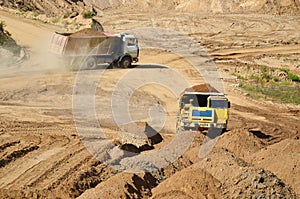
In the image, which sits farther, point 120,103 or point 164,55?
point 164,55

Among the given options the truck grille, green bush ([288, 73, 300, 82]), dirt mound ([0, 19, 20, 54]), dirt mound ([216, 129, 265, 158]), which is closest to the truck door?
dirt mound ([0, 19, 20, 54])

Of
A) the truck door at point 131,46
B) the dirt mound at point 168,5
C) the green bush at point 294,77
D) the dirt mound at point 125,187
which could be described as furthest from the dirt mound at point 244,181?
the dirt mound at point 168,5

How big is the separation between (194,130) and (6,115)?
760 centimetres

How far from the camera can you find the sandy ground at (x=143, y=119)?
10422 mm

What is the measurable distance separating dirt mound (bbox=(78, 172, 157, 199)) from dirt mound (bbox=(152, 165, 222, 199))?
0.35 meters

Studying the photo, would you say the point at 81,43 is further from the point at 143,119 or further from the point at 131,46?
the point at 143,119

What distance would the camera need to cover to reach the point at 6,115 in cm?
1841

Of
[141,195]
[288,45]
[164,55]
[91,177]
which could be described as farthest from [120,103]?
[288,45]

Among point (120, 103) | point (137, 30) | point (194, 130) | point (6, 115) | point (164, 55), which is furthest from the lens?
point (137, 30)

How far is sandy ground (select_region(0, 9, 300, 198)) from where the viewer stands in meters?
10.4

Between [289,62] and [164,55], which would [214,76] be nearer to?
[164,55]

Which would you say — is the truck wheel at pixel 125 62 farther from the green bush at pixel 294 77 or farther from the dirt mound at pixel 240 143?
the dirt mound at pixel 240 143

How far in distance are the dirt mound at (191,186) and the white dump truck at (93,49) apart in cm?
1642

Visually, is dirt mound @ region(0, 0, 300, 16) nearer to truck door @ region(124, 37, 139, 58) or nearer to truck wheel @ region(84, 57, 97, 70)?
truck door @ region(124, 37, 139, 58)
